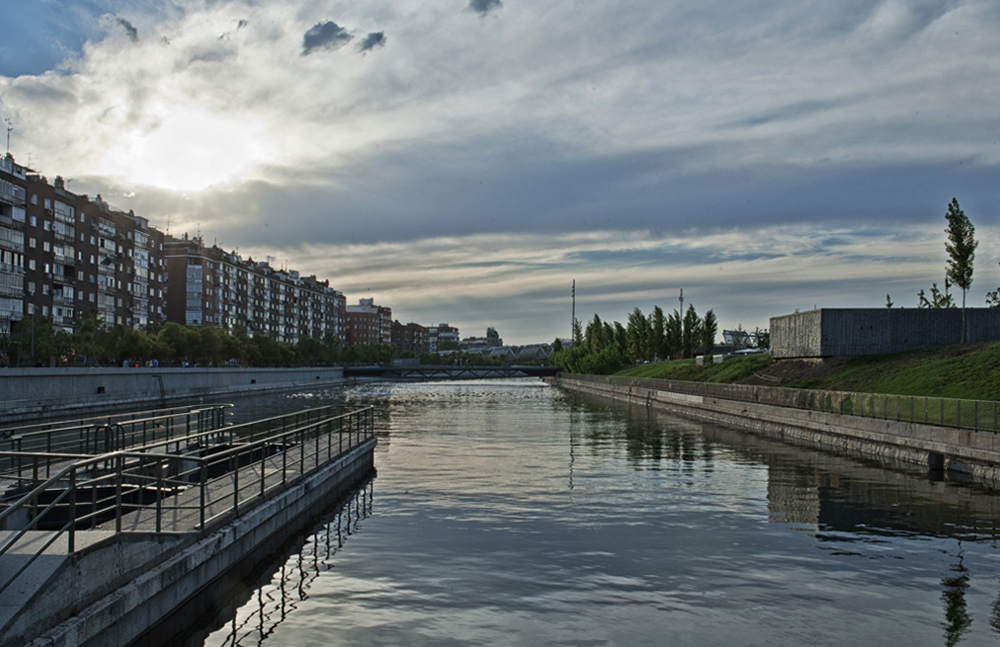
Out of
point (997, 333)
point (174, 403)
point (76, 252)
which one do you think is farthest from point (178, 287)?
point (997, 333)

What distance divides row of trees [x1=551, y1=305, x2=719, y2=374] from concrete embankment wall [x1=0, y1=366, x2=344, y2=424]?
2062 inches

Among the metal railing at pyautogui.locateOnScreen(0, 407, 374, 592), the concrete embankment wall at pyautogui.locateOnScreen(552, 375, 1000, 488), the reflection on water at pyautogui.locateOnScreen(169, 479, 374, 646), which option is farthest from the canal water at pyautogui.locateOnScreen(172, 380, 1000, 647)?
the concrete embankment wall at pyautogui.locateOnScreen(552, 375, 1000, 488)

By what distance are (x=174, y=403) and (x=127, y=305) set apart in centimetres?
4814

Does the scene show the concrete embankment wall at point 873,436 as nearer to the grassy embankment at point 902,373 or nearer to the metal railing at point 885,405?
the metal railing at point 885,405

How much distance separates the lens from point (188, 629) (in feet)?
30.7

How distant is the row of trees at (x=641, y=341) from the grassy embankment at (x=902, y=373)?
32935 millimetres

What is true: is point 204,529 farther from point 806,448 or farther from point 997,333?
point 997,333

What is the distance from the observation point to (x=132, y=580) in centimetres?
871

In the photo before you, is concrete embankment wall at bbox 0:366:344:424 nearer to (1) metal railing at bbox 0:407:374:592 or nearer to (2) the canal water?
(1) metal railing at bbox 0:407:374:592

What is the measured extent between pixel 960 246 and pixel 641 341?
2697 inches

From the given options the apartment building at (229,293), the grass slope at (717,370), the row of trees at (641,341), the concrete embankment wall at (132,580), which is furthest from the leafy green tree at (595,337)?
the concrete embankment wall at (132,580)

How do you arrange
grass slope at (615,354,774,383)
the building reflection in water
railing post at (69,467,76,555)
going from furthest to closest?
grass slope at (615,354,774,383), the building reflection in water, railing post at (69,467,76,555)

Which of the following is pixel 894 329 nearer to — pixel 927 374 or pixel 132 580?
pixel 927 374

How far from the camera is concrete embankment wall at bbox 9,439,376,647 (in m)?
7.21
